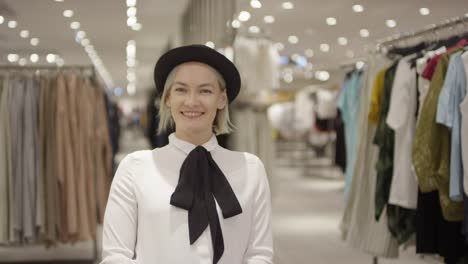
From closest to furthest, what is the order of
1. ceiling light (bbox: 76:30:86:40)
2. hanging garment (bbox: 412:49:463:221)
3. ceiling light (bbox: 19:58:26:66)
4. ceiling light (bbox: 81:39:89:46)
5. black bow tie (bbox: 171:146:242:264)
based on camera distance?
black bow tie (bbox: 171:146:242:264)
hanging garment (bbox: 412:49:463:221)
ceiling light (bbox: 19:58:26:66)
ceiling light (bbox: 76:30:86:40)
ceiling light (bbox: 81:39:89:46)

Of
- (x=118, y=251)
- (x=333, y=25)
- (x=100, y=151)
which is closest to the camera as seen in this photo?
(x=118, y=251)

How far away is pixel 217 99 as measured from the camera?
1745mm

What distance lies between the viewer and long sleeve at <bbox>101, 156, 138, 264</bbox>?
1632 millimetres

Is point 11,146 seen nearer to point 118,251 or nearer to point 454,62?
point 118,251

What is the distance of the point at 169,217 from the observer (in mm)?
1615

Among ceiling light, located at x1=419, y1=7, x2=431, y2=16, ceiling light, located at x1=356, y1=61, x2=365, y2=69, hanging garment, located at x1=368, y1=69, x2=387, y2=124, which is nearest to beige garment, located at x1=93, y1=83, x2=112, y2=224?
hanging garment, located at x1=368, y1=69, x2=387, y2=124

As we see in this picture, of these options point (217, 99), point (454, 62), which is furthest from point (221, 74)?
point (454, 62)

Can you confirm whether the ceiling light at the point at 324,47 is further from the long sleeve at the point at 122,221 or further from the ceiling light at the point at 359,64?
the long sleeve at the point at 122,221

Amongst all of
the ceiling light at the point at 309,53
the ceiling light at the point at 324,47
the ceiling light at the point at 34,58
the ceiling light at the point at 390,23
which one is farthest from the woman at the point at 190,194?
the ceiling light at the point at 309,53

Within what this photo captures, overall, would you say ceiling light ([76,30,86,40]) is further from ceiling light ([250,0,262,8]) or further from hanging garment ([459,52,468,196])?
hanging garment ([459,52,468,196])

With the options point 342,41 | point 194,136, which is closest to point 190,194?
point 194,136

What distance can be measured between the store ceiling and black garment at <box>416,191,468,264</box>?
2409 millimetres

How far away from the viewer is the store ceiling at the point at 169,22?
450 centimetres

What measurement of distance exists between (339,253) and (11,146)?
3.08 m
